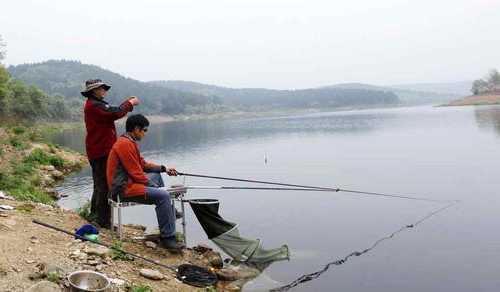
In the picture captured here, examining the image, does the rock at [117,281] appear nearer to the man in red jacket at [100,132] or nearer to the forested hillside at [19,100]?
the man in red jacket at [100,132]

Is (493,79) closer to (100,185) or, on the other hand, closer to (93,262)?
(100,185)

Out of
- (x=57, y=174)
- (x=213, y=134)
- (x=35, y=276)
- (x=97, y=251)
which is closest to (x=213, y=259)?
(x=97, y=251)

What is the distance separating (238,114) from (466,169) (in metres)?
155

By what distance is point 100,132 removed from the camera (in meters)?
7.98

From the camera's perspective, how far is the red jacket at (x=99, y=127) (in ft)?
25.3

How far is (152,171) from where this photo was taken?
805 cm

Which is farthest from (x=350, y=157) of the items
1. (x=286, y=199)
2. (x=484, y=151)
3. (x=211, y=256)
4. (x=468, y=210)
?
(x=211, y=256)

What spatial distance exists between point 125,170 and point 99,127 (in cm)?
110

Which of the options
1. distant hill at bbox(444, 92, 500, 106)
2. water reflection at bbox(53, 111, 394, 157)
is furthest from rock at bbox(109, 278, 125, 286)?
distant hill at bbox(444, 92, 500, 106)

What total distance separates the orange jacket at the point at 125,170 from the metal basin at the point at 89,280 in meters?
1.74

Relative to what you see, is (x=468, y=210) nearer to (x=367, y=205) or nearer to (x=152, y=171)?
(x=367, y=205)

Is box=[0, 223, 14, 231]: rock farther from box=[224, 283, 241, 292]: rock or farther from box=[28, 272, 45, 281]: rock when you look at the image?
box=[224, 283, 241, 292]: rock

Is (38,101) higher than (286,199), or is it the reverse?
(38,101)

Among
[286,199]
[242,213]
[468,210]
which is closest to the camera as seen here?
[468,210]
